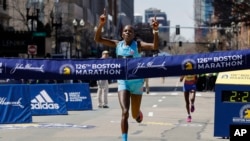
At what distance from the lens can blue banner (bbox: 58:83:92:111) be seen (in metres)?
22.1

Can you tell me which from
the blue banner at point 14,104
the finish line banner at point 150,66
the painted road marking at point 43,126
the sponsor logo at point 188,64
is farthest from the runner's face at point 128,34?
the blue banner at point 14,104

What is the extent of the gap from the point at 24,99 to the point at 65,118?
5.96ft

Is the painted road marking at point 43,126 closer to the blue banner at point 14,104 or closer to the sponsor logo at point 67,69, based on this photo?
the blue banner at point 14,104

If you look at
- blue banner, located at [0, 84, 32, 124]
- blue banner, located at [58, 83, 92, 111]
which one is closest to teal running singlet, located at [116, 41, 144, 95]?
blue banner, located at [0, 84, 32, 124]

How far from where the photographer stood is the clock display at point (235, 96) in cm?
1177

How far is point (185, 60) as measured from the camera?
1039 cm

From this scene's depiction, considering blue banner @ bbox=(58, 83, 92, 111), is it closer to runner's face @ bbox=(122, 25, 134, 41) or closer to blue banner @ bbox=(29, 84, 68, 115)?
blue banner @ bbox=(29, 84, 68, 115)

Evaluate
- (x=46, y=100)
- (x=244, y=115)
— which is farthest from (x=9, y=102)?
(x=244, y=115)

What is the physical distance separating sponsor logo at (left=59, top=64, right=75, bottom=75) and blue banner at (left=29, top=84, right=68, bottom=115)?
8.94 meters

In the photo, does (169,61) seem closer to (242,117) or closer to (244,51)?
(244,51)

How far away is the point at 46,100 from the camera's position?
19.6m

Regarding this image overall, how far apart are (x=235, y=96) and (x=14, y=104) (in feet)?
22.7

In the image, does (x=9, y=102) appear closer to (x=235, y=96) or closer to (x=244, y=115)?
(x=235, y=96)

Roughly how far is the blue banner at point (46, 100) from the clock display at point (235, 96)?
27.9 feet
